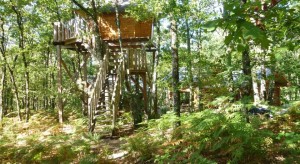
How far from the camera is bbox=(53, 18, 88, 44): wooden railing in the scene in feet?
49.0

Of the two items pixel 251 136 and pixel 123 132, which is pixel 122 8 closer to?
pixel 123 132

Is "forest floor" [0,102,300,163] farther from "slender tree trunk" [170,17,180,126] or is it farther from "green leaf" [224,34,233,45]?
"green leaf" [224,34,233,45]

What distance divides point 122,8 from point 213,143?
1251 centimetres

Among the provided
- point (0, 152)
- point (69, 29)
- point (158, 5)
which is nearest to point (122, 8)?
point (69, 29)

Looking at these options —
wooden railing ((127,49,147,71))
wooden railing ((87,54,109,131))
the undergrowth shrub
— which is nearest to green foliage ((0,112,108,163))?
wooden railing ((87,54,109,131))

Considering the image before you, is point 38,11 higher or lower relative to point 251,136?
higher

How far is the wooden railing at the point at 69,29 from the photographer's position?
14938mm

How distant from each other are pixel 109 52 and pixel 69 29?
314 centimetres

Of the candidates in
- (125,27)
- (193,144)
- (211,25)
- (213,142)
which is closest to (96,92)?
(125,27)

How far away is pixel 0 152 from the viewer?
1030 cm

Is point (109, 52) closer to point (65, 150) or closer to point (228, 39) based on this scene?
point (65, 150)

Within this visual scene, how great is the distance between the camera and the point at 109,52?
1471 centimetres

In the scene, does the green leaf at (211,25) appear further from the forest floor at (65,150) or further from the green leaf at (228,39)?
the forest floor at (65,150)

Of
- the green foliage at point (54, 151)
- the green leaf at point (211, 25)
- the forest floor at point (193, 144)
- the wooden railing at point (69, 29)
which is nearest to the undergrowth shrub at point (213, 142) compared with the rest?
the forest floor at point (193, 144)
